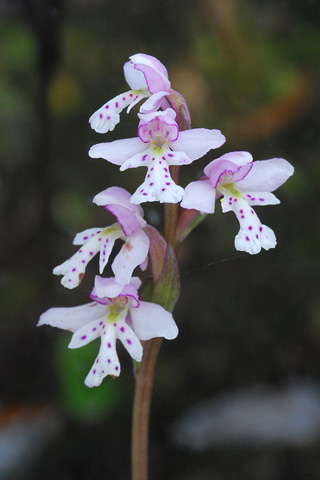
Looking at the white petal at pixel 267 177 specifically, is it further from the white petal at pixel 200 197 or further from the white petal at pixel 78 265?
the white petal at pixel 78 265

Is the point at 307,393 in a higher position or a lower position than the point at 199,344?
lower

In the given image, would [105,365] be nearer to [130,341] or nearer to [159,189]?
[130,341]

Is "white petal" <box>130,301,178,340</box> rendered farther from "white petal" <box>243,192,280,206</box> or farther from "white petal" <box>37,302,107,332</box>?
"white petal" <box>243,192,280,206</box>

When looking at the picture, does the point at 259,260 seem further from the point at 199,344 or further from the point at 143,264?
the point at 143,264

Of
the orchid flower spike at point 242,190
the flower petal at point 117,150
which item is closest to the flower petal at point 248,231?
the orchid flower spike at point 242,190

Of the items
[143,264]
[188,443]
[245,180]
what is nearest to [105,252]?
[143,264]
